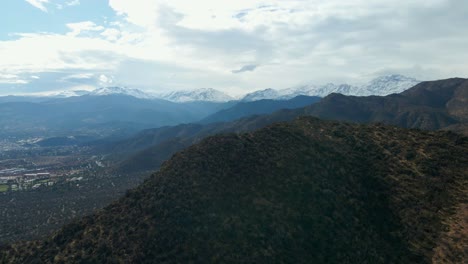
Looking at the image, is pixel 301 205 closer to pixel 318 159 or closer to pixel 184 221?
pixel 318 159

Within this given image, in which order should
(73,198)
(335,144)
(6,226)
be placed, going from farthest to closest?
(73,198), (6,226), (335,144)

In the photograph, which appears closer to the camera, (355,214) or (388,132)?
(355,214)

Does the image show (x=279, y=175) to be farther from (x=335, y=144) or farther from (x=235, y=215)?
(x=335, y=144)

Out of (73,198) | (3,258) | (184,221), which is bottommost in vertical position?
(73,198)

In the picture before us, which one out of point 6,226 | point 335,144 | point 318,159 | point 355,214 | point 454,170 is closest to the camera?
point 355,214

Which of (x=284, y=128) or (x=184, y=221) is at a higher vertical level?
(x=284, y=128)

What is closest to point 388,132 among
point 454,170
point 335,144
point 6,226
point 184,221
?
point 335,144
